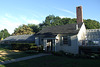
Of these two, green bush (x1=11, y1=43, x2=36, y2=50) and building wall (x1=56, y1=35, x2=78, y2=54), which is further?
green bush (x1=11, y1=43, x2=36, y2=50)

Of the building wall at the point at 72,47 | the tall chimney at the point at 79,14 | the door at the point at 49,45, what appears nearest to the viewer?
the building wall at the point at 72,47

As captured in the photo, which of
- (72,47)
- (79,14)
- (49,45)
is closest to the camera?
(72,47)

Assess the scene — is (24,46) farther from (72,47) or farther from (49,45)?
(72,47)

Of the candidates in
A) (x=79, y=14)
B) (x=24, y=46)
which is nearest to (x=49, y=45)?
(x=24, y=46)

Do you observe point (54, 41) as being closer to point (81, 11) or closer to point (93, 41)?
point (93, 41)

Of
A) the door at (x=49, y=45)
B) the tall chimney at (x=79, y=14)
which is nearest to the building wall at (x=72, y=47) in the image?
the door at (x=49, y=45)

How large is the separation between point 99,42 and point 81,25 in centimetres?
470

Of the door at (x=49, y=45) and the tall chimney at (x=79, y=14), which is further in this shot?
the tall chimney at (x=79, y=14)

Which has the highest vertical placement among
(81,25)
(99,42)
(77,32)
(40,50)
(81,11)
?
(81,11)

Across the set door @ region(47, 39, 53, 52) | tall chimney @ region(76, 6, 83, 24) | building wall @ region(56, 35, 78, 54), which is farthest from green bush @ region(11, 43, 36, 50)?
tall chimney @ region(76, 6, 83, 24)

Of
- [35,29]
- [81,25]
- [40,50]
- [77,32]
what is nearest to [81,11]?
[81,25]

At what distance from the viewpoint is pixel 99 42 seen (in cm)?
1488

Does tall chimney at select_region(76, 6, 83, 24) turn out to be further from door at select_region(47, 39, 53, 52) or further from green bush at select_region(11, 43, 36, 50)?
green bush at select_region(11, 43, 36, 50)

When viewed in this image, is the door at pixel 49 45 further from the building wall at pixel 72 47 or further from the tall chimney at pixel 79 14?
the tall chimney at pixel 79 14
